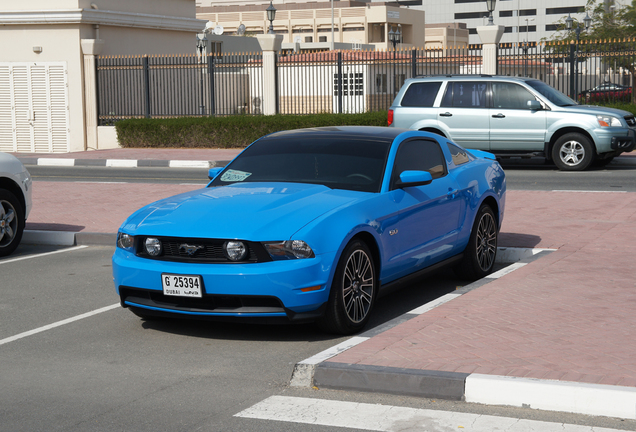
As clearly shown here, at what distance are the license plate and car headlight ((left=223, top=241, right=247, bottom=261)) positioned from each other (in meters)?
0.26

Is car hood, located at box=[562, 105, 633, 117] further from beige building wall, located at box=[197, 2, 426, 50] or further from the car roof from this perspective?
beige building wall, located at box=[197, 2, 426, 50]

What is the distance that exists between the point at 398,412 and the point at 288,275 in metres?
1.42

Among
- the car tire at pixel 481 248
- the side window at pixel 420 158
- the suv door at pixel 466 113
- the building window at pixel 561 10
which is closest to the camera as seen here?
the side window at pixel 420 158

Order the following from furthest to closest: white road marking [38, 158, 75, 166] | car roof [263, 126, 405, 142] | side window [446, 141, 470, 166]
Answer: white road marking [38, 158, 75, 166]
side window [446, 141, 470, 166]
car roof [263, 126, 405, 142]

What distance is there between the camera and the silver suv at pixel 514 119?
57.1 ft

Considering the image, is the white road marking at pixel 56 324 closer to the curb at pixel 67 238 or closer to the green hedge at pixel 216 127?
the curb at pixel 67 238

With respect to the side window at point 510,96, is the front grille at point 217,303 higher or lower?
lower

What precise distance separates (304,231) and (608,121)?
13.2 meters

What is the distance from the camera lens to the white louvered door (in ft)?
92.6

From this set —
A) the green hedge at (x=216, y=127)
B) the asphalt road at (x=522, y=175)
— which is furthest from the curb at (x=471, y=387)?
→ the green hedge at (x=216, y=127)

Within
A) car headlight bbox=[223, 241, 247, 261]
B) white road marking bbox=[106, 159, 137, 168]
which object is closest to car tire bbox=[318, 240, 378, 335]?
car headlight bbox=[223, 241, 247, 261]

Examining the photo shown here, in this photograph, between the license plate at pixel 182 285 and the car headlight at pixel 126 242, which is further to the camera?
the car headlight at pixel 126 242

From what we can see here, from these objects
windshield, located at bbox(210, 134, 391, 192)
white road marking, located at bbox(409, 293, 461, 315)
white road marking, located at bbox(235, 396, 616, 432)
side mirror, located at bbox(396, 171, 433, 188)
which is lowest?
white road marking, located at bbox(235, 396, 616, 432)

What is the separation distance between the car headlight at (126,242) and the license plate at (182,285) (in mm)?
473
